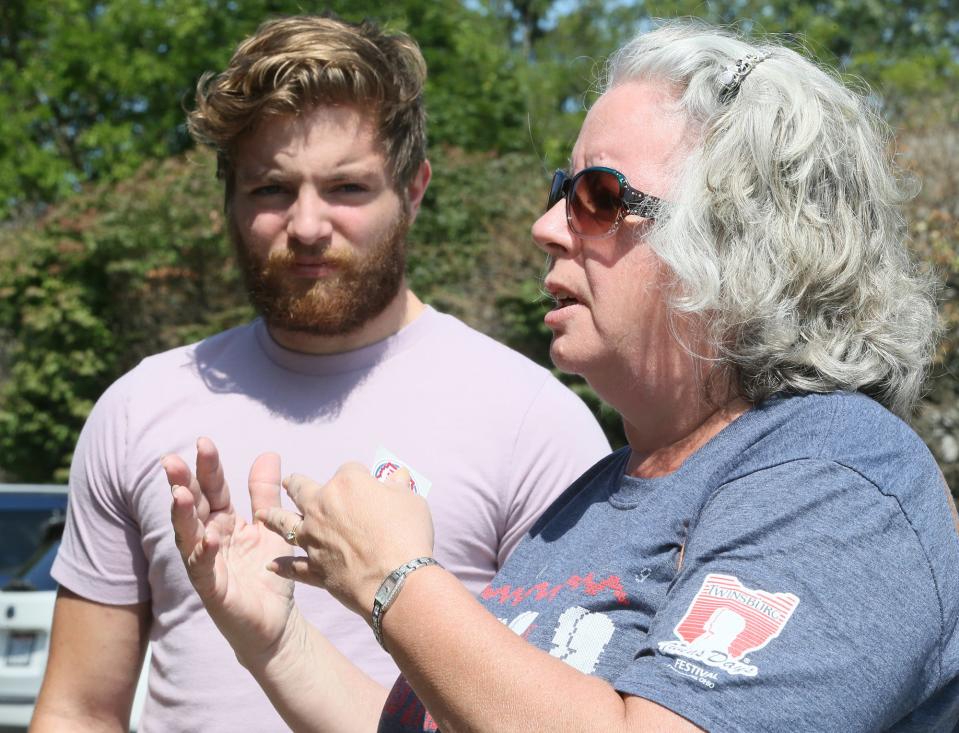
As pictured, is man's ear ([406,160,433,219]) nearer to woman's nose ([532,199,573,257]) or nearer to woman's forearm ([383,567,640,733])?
woman's nose ([532,199,573,257])

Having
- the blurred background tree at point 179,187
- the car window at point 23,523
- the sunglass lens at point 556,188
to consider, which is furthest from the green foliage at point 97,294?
the sunglass lens at point 556,188

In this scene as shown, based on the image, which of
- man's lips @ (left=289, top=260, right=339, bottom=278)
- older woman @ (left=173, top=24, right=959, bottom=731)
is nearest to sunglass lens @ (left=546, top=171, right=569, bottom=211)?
older woman @ (left=173, top=24, right=959, bottom=731)

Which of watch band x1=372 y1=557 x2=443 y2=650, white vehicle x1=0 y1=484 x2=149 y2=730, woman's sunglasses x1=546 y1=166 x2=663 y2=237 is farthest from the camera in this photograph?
white vehicle x1=0 y1=484 x2=149 y2=730

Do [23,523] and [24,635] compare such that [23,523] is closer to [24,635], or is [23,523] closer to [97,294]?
[24,635]

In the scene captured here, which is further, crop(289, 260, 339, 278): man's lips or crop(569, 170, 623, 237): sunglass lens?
crop(289, 260, 339, 278): man's lips

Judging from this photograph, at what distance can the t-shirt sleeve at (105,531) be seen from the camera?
8.00ft

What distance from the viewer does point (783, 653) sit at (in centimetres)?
121

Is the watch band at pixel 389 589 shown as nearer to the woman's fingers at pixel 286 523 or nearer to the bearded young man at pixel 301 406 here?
the woman's fingers at pixel 286 523

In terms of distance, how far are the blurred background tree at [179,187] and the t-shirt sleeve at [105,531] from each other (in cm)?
122

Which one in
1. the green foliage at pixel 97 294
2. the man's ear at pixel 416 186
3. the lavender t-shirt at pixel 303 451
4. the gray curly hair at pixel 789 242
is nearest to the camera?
the gray curly hair at pixel 789 242

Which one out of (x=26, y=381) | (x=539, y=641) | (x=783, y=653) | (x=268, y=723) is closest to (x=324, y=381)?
(x=268, y=723)

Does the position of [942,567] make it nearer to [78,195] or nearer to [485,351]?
[485,351]

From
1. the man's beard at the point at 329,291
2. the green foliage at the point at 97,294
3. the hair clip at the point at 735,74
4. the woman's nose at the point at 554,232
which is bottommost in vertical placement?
the green foliage at the point at 97,294

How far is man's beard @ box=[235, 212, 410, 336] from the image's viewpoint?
249 cm
